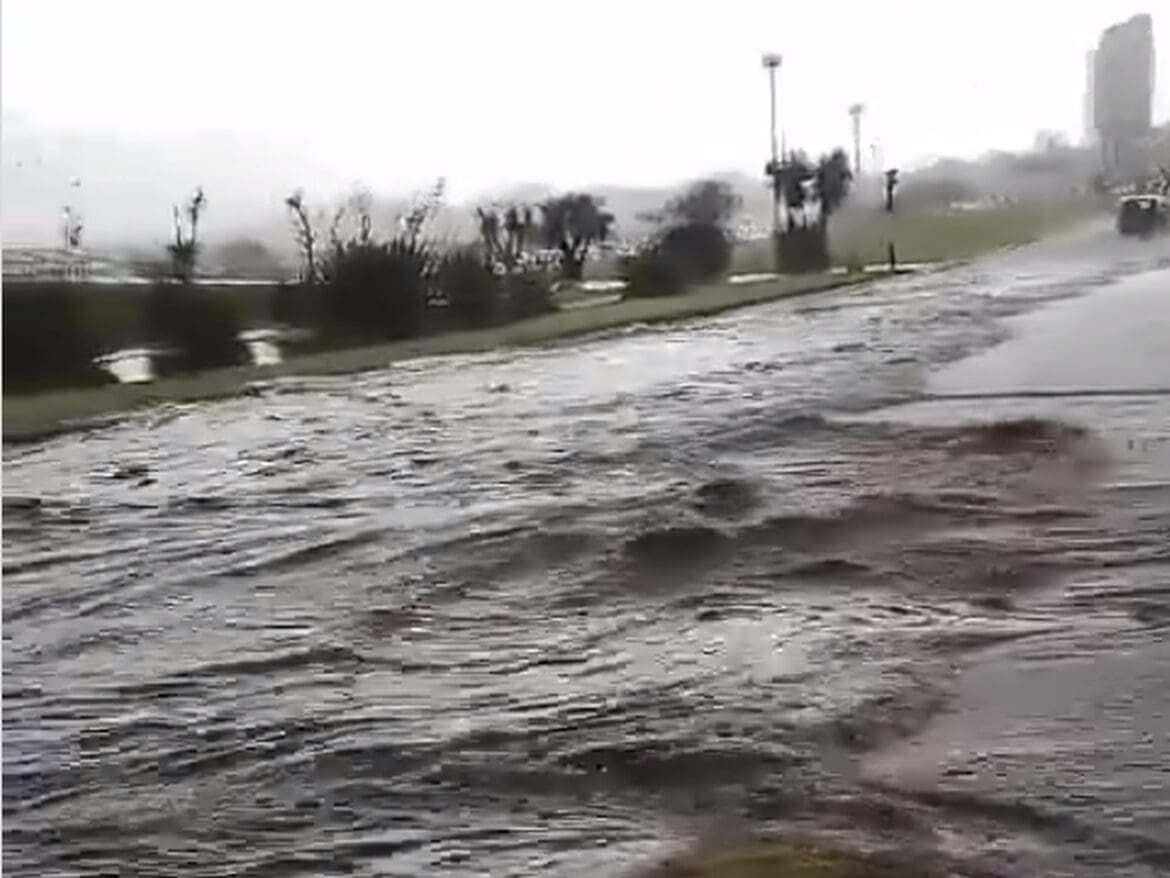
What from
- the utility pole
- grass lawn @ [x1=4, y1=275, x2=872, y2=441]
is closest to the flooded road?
grass lawn @ [x1=4, y1=275, x2=872, y2=441]

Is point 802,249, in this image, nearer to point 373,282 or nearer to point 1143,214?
point 1143,214

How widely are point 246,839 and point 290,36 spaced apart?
30.4 inches

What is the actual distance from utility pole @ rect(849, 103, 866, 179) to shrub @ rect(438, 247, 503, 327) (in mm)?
366

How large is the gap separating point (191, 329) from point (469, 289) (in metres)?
0.28

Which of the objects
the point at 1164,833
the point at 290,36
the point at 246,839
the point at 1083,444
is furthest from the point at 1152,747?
the point at 290,36

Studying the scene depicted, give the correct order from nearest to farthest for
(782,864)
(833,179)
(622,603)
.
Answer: (782,864) → (622,603) → (833,179)

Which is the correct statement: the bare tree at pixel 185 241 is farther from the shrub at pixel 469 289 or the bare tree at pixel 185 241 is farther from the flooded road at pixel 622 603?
the shrub at pixel 469 289

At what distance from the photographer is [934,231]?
1511 millimetres

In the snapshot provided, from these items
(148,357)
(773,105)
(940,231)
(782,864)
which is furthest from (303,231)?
(782,864)

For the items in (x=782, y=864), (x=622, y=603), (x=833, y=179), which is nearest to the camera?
(x=782, y=864)

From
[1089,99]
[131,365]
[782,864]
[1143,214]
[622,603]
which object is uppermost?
[1089,99]

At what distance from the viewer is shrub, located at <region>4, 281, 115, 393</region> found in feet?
5.08

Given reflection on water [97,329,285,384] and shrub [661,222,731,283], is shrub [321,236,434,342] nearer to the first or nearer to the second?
reflection on water [97,329,285,384]

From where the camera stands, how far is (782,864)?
1.23 m
